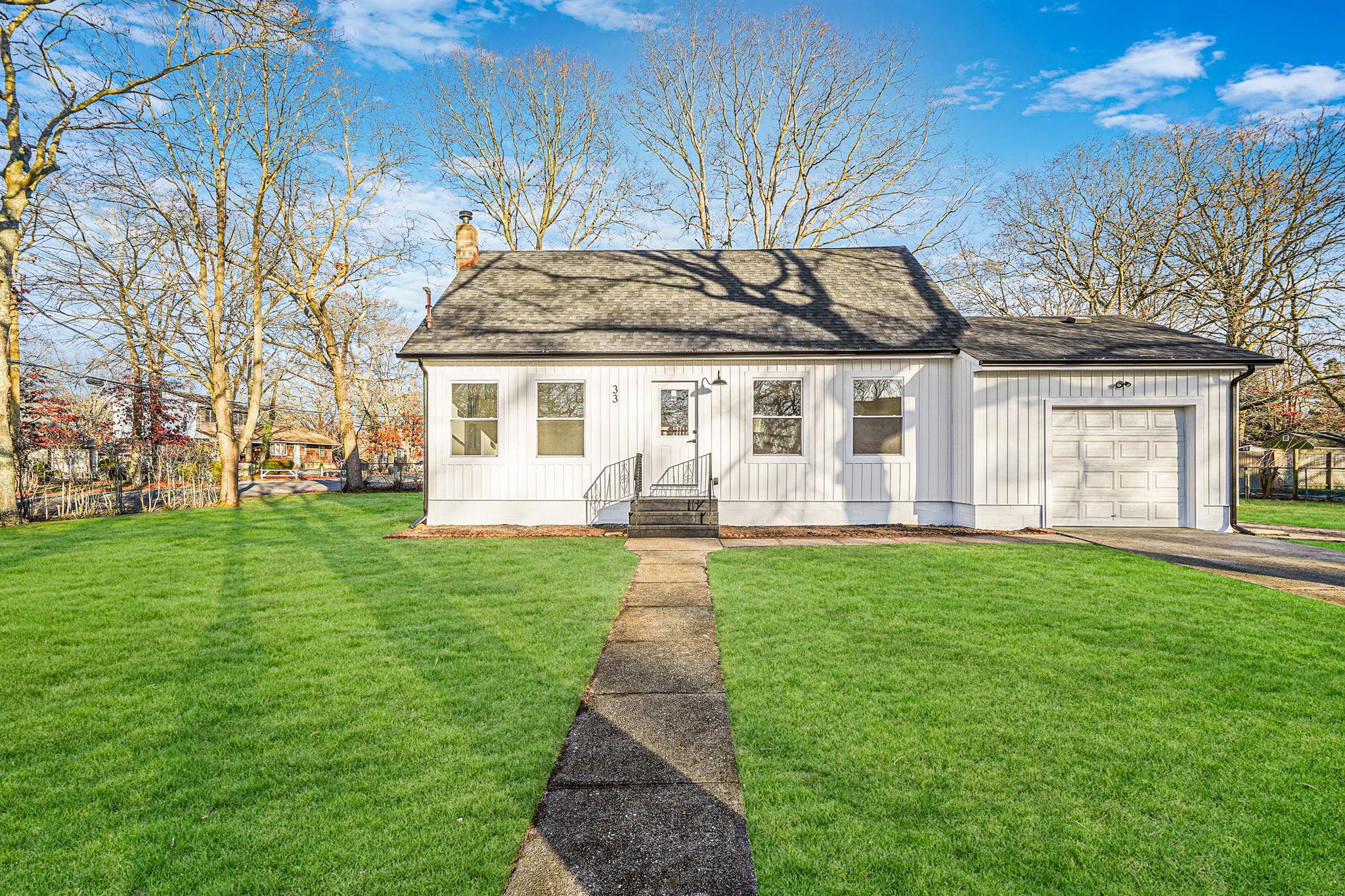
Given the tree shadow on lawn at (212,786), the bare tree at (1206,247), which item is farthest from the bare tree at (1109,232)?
the tree shadow on lawn at (212,786)

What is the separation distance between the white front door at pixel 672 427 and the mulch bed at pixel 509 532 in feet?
4.32

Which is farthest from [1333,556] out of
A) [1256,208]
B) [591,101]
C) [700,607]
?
[591,101]

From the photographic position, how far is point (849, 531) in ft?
Result: 35.0

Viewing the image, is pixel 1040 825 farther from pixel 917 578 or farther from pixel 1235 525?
pixel 1235 525

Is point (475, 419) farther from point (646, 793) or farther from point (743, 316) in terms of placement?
point (646, 793)

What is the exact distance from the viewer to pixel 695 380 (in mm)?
11391

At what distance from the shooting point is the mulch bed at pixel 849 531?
1016 centimetres

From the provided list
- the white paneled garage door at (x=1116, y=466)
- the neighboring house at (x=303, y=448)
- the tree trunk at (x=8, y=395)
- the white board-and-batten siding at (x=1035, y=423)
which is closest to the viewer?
the white board-and-batten siding at (x=1035, y=423)

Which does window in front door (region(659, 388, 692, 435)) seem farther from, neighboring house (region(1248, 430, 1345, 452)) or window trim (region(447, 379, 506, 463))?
neighboring house (region(1248, 430, 1345, 452))

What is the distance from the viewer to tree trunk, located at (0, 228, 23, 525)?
1201 centimetres

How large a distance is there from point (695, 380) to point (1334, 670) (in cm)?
877

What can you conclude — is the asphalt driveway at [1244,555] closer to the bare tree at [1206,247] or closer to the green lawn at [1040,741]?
the green lawn at [1040,741]

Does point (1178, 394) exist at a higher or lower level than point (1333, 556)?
higher

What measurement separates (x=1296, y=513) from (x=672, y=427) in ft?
45.3
